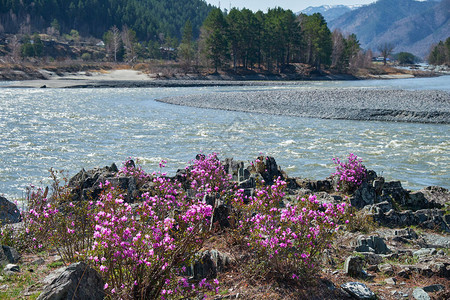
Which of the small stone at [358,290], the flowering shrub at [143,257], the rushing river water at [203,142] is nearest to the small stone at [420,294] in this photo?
the small stone at [358,290]

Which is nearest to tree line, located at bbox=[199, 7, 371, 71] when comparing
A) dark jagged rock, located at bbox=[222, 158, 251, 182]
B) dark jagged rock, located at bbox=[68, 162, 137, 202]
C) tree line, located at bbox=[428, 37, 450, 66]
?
tree line, located at bbox=[428, 37, 450, 66]

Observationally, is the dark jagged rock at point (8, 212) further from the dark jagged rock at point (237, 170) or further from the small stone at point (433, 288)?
the small stone at point (433, 288)

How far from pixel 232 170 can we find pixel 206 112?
23948 millimetres

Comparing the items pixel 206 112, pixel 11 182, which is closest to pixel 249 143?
pixel 11 182

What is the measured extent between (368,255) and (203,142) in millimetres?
16417

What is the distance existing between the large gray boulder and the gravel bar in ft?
99.0

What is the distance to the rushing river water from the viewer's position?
672 inches

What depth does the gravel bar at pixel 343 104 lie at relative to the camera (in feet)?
104

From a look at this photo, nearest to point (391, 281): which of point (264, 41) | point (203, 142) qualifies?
point (203, 142)

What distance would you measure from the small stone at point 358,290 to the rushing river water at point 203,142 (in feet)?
32.7

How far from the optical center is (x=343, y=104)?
125 ft

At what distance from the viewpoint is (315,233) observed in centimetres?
586

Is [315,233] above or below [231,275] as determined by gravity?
above

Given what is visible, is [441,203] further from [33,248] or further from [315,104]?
[315,104]
